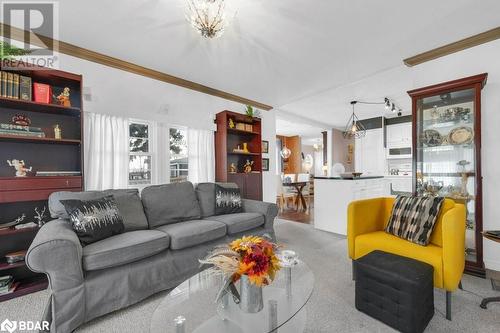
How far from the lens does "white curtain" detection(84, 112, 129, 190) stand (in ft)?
9.19

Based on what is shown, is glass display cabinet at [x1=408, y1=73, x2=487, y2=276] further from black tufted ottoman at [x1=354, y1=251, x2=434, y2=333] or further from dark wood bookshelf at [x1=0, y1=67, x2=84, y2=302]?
dark wood bookshelf at [x1=0, y1=67, x2=84, y2=302]

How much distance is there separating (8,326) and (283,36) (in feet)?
11.5

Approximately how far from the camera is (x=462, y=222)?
1.80 meters

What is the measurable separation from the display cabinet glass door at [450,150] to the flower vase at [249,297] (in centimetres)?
272

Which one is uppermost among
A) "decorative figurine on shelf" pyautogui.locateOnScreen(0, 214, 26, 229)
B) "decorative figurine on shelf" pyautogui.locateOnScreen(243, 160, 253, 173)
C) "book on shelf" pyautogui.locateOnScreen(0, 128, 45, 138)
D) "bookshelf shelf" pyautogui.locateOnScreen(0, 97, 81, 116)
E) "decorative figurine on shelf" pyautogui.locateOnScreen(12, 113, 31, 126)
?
"bookshelf shelf" pyautogui.locateOnScreen(0, 97, 81, 116)

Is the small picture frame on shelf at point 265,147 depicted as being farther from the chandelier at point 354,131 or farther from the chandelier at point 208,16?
the chandelier at point 208,16

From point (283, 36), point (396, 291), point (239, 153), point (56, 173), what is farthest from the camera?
point (239, 153)

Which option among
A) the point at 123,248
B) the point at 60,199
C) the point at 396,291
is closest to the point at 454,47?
the point at 396,291

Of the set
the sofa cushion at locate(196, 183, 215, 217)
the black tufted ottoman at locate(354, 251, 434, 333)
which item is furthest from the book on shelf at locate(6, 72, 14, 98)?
the black tufted ottoman at locate(354, 251, 434, 333)

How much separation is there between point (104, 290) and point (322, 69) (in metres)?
3.70

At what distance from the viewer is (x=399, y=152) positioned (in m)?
6.30

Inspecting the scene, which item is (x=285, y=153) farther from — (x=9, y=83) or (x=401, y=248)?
(x=9, y=83)

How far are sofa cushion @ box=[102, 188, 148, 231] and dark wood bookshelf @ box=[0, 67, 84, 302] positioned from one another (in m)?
0.42

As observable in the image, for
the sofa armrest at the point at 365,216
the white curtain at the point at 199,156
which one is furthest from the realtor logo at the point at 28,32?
the sofa armrest at the point at 365,216
